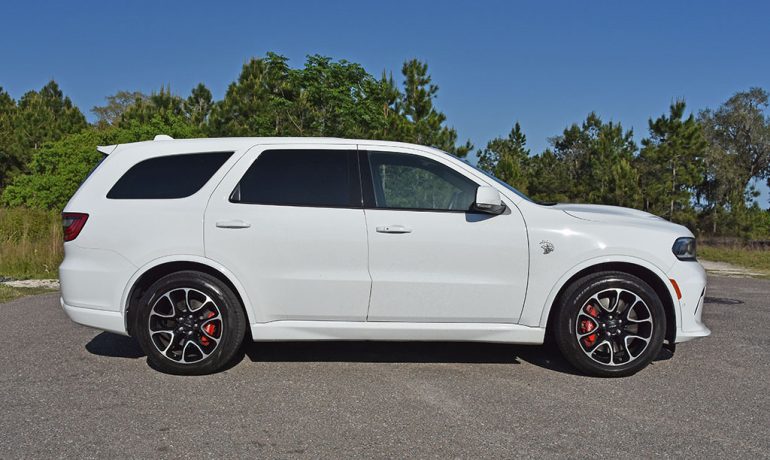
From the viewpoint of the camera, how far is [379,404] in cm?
389

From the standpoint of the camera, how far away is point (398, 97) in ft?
101

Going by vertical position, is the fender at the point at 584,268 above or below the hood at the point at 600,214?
below

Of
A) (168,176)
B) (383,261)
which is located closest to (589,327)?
(383,261)

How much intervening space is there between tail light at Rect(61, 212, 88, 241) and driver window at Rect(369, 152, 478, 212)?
2.32 meters

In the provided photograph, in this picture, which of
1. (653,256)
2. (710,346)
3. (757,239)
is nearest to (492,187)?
(653,256)

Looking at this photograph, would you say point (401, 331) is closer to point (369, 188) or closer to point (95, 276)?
point (369, 188)

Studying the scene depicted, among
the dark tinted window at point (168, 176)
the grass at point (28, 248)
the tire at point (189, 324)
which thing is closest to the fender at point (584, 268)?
the tire at point (189, 324)

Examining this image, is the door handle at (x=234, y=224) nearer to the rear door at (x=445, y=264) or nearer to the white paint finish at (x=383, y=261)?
the white paint finish at (x=383, y=261)

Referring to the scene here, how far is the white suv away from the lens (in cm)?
448

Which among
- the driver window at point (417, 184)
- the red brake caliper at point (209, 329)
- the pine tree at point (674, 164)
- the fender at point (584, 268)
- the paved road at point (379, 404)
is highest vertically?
the pine tree at point (674, 164)

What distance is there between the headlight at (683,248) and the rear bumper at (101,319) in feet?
14.2

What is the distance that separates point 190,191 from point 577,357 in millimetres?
3272

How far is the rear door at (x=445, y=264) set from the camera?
4461 mm

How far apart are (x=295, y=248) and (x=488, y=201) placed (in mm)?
1488
